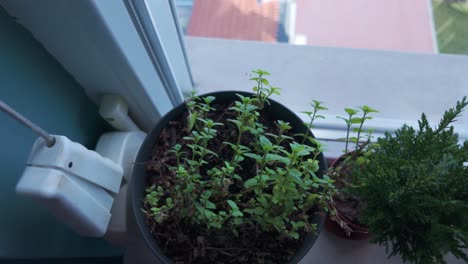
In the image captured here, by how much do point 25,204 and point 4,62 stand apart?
0.23 meters

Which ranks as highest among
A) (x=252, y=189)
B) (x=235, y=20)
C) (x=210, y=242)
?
(x=235, y=20)

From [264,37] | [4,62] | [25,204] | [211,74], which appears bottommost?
[25,204]

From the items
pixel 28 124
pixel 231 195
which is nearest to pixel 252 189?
pixel 231 195

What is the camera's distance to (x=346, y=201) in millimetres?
721

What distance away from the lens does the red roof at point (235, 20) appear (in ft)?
3.54

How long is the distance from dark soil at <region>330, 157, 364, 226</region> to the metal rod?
0.50 m

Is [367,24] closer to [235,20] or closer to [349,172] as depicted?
[235,20]

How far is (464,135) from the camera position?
0.86 m

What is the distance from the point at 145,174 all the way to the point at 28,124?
24cm

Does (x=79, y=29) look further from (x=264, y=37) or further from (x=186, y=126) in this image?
(x=264, y=37)

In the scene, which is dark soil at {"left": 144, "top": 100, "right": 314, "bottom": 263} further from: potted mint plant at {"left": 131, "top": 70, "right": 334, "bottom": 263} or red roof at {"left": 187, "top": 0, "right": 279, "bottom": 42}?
red roof at {"left": 187, "top": 0, "right": 279, "bottom": 42}

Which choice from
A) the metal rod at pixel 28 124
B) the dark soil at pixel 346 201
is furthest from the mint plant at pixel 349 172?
the metal rod at pixel 28 124

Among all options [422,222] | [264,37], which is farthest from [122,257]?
[264,37]

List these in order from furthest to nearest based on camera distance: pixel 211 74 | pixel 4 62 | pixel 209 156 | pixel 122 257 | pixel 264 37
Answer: pixel 264 37 → pixel 211 74 → pixel 122 257 → pixel 209 156 → pixel 4 62
